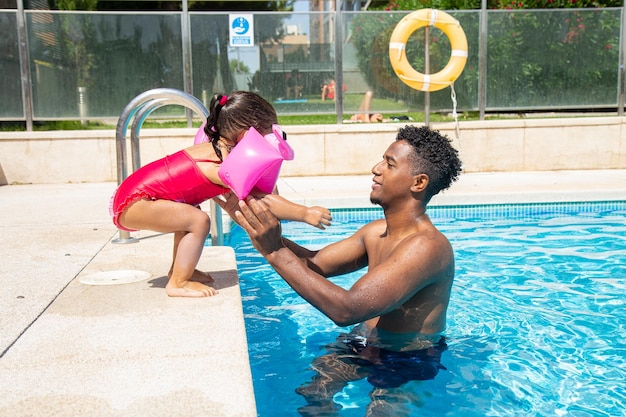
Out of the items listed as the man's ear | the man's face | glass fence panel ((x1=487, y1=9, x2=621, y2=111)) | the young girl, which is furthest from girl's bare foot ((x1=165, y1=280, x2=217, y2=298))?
glass fence panel ((x1=487, y1=9, x2=621, y2=111))

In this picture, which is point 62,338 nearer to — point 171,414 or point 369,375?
point 171,414

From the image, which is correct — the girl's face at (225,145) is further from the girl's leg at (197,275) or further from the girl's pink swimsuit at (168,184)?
the girl's leg at (197,275)

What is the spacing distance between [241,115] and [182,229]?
0.68 meters

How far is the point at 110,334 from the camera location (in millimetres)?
3010

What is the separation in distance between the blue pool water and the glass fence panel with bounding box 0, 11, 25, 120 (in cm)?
576

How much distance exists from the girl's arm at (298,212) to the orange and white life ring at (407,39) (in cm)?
898

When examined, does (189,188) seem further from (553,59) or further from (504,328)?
(553,59)

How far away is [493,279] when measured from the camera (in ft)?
19.8

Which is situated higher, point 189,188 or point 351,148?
point 189,188

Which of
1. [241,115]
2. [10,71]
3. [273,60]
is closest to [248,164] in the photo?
[241,115]

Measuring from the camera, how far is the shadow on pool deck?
91.8 inches

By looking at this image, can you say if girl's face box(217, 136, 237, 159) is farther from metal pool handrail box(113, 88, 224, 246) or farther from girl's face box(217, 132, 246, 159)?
metal pool handrail box(113, 88, 224, 246)

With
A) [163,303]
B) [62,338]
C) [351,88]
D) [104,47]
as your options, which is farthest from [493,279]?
[104,47]

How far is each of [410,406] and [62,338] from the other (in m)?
1.57
